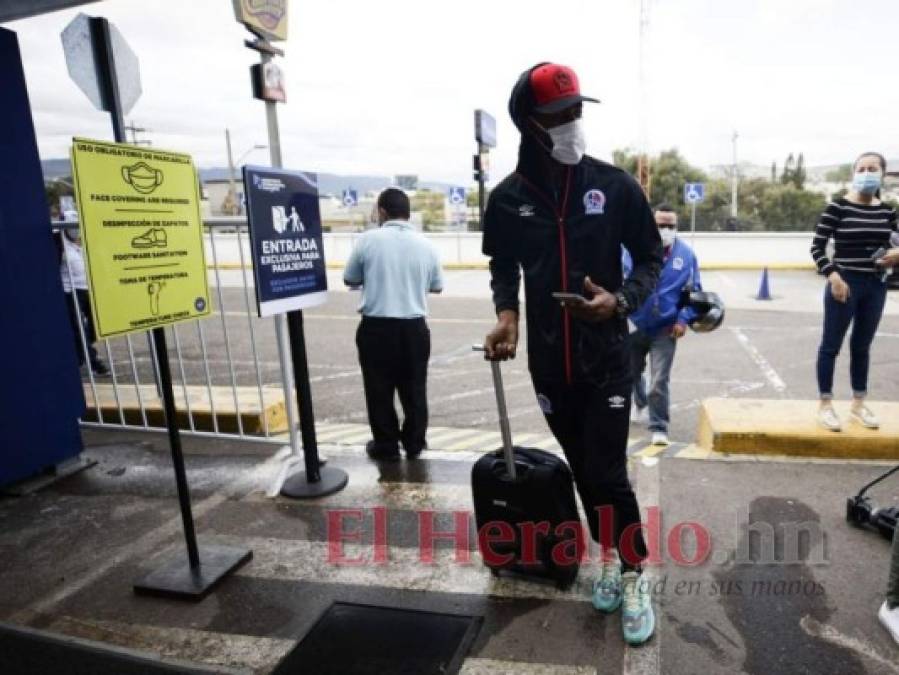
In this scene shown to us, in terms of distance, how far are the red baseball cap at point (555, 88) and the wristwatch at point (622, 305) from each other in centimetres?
72

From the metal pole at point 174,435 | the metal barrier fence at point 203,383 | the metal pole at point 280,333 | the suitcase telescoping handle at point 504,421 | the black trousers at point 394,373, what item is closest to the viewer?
the suitcase telescoping handle at point 504,421

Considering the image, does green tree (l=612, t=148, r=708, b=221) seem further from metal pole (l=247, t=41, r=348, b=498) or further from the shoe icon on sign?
the shoe icon on sign

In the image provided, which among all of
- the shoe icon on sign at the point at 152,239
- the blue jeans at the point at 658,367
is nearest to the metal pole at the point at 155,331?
the shoe icon on sign at the point at 152,239

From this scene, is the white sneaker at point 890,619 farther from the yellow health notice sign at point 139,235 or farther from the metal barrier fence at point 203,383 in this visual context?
the metal barrier fence at point 203,383

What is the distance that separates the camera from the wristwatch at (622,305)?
2268mm

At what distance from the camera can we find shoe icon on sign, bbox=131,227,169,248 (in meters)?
2.53

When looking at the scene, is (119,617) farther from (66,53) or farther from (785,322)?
(785,322)

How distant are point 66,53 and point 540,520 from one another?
9.71ft

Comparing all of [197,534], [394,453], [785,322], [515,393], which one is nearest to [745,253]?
[785,322]

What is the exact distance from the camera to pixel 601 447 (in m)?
2.38

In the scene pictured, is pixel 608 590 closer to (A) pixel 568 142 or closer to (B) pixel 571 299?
(B) pixel 571 299

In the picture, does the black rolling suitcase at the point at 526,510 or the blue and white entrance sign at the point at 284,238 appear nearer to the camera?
the black rolling suitcase at the point at 526,510

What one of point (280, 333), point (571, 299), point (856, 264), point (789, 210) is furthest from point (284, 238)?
point (789, 210)

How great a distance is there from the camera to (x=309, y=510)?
12.0ft
